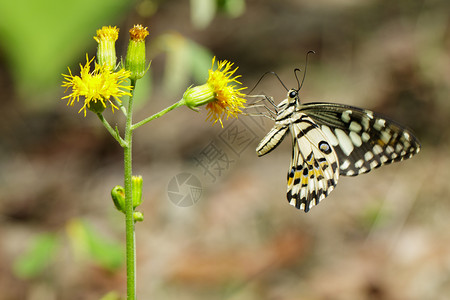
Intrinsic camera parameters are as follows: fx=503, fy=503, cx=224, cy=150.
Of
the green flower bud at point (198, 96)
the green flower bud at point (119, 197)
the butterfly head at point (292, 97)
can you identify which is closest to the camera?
the green flower bud at point (119, 197)

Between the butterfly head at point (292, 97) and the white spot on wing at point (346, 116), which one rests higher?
the butterfly head at point (292, 97)

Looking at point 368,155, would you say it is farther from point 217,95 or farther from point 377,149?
point 217,95

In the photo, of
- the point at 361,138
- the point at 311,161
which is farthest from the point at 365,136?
the point at 311,161

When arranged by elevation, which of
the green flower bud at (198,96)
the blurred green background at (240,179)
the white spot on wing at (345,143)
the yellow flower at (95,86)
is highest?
the blurred green background at (240,179)

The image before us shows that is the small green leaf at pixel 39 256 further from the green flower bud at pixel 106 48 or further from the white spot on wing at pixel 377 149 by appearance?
the white spot on wing at pixel 377 149

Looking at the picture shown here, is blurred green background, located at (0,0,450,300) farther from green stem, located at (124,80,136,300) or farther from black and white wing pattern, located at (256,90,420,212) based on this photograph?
green stem, located at (124,80,136,300)

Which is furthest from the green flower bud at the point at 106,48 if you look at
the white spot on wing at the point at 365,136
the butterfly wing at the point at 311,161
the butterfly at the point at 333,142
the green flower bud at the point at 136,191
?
the white spot on wing at the point at 365,136

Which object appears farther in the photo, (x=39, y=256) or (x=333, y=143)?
(x=39, y=256)
